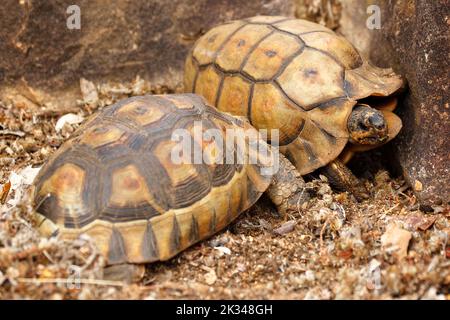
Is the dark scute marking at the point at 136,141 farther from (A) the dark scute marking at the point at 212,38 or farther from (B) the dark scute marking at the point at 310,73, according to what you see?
(A) the dark scute marking at the point at 212,38

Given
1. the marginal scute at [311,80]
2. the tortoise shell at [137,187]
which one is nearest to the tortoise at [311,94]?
the marginal scute at [311,80]

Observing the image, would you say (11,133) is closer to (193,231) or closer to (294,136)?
(193,231)

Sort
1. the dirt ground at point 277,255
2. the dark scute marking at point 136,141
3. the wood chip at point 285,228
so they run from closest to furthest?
the dirt ground at point 277,255, the dark scute marking at point 136,141, the wood chip at point 285,228

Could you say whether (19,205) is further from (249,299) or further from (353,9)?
(353,9)

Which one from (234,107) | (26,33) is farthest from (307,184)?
(26,33)

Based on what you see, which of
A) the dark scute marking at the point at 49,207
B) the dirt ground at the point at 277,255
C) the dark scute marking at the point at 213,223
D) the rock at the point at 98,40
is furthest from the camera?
the rock at the point at 98,40

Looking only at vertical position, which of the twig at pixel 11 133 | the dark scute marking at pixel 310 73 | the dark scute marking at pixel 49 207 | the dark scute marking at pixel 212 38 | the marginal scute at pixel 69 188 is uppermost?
the dark scute marking at pixel 212 38

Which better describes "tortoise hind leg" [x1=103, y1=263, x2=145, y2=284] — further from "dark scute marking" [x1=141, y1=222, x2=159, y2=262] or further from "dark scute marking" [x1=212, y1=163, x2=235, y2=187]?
"dark scute marking" [x1=212, y1=163, x2=235, y2=187]
